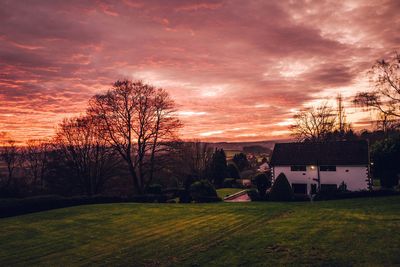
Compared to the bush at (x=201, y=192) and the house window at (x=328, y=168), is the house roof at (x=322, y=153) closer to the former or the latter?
the house window at (x=328, y=168)

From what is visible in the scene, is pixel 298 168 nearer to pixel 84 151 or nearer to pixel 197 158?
pixel 197 158

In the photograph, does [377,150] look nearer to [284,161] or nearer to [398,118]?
[284,161]

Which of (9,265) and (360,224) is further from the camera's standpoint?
(360,224)

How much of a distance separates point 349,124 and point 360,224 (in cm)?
7217

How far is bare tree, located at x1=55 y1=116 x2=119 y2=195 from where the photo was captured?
46438 millimetres

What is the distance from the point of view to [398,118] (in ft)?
90.6

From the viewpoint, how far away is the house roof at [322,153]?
4188cm

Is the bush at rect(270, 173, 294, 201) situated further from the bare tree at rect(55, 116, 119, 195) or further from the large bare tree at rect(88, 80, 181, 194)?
the bare tree at rect(55, 116, 119, 195)

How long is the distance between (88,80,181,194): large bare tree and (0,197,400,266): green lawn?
48.2 feet

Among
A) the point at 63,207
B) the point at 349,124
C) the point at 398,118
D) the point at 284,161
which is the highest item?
the point at 349,124

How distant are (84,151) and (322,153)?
130 feet

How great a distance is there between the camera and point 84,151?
4734 cm

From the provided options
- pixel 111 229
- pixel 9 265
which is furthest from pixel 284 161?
pixel 9 265

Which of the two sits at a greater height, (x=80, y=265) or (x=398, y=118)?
(x=398, y=118)
